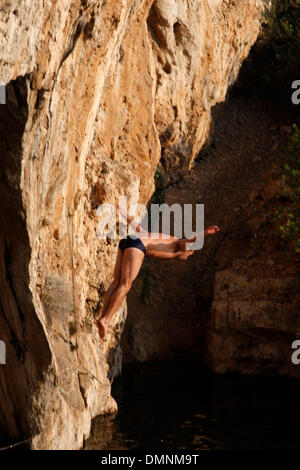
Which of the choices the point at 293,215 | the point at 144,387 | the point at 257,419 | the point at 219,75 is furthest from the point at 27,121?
the point at 219,75

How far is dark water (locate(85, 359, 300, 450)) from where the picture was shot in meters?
11.8

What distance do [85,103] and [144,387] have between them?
6.65 m

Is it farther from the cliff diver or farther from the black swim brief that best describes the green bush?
the black swim brief

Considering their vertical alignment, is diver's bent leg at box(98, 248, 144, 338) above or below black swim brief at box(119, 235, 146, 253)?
below

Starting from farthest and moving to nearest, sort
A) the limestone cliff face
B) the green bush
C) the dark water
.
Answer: the green bush
the dark water
the limestone cliff face

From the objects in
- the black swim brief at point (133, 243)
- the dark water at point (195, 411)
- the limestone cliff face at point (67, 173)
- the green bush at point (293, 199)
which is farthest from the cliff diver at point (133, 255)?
the green bush at point (293, 199)

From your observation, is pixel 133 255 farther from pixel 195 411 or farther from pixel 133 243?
pixel 195 411

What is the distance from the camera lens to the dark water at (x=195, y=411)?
1183 centimetres

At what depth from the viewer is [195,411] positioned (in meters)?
13.8

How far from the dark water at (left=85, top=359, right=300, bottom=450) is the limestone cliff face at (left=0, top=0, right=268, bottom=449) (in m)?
0.58

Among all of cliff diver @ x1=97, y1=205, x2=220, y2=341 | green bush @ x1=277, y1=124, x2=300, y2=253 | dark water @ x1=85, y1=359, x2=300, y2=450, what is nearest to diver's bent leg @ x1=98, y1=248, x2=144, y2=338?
cliff diver @ x1=97, y1=205, x2=220, y2=341

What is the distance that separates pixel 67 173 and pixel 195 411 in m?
5.41

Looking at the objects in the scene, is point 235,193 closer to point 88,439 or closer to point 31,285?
point 88,439

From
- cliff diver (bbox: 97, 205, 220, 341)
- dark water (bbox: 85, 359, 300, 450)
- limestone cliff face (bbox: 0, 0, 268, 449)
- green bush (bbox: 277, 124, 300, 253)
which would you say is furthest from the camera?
green bush (bbox: 277, 124, 300, 253)
